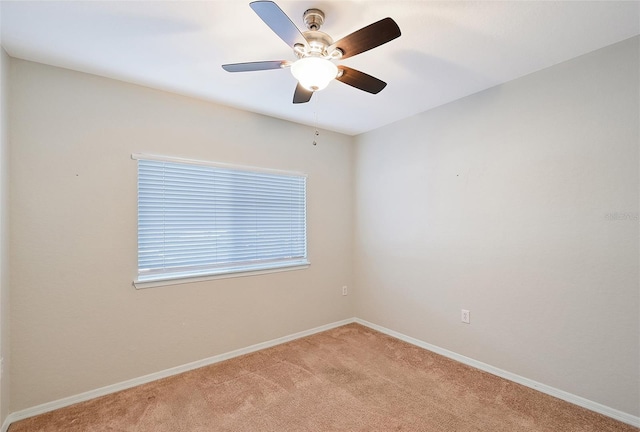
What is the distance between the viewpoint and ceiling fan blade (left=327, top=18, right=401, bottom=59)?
52.9 inches

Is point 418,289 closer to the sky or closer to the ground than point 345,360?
closer to the sky

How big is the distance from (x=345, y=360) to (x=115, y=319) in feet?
6.69

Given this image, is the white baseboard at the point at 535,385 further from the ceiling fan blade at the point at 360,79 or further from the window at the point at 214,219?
the ceiling fan blade at the point at 360,79

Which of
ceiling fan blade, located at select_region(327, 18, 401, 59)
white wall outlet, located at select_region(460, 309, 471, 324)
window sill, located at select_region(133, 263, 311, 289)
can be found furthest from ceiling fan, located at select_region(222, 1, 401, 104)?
white wall outlet, located at select_region(460, 309, 471, 324)

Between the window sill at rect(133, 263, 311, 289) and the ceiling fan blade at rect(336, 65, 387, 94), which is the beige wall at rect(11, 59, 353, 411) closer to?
the window sill at rect(133, 263, 311, 289)

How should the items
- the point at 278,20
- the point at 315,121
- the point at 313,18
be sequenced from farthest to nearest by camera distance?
1. the point at 315,121
2. the point at 313,18
3. the point at 278,20

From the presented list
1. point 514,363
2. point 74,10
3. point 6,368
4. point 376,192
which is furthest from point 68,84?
point 514,363

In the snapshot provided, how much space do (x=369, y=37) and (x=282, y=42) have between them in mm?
745

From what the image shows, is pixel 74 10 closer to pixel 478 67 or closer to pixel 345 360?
pixel 478 67

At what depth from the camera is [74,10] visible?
165 cm

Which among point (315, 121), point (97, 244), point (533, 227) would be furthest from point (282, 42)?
point (533, 227)

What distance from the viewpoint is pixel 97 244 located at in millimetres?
2369

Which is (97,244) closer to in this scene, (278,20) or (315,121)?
(278,20)

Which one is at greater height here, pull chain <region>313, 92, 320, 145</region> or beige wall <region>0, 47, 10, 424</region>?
pull chain <region>313, 92, 320, 145</region>
